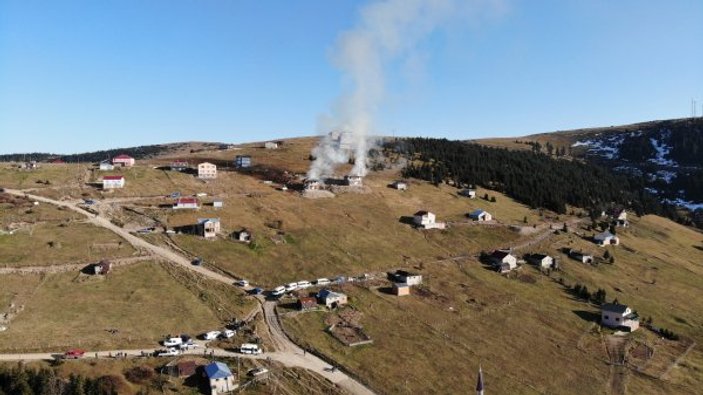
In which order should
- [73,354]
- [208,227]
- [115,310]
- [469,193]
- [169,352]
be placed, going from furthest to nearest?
[469,193] < [208,227] < [115,310] < [169,352] < [73,354]

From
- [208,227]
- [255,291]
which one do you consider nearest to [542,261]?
[255,291]

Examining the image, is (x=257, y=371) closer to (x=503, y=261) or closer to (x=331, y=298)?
(x=331, y=298)

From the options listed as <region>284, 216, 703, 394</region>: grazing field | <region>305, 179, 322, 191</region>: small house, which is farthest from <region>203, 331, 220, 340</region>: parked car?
<region>305, 179, 322, 191</region>: small house

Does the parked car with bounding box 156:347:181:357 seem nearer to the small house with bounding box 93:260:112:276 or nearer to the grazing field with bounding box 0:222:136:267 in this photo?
the small house with bounding box 93:260:112:276

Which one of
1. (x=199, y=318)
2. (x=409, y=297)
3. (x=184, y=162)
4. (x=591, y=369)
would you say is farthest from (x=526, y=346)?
(x=184, y=162)

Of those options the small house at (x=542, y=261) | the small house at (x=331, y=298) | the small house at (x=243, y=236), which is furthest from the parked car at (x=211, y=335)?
the small house at (x=542, y=261)

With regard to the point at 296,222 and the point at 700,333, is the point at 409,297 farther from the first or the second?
the point at 700,333

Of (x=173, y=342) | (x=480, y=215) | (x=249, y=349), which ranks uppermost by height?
(x=480, y=215)
